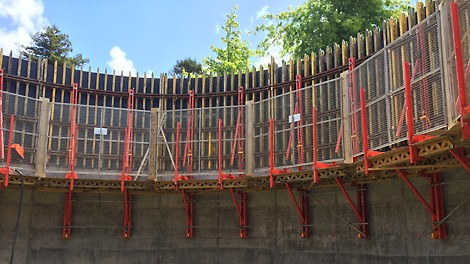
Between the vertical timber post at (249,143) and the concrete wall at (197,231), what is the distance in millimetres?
2849

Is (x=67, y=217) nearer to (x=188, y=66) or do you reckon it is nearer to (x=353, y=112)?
(x=353, y=112)

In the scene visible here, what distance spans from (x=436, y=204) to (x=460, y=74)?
6.38m

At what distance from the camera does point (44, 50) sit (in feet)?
173

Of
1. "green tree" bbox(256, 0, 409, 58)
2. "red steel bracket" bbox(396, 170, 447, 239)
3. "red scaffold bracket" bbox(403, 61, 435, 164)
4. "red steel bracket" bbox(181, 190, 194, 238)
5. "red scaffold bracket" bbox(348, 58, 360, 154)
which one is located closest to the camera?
"red scaffold bracket" bbox(403, 61, 435, 164)

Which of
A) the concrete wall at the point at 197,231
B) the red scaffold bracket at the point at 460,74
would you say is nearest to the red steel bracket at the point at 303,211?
the concrete wall at the point at 197,231

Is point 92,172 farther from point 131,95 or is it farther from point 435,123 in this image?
point 435,123

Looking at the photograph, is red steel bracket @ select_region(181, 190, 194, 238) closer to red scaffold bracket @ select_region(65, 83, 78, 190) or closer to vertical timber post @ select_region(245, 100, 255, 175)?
vertical timber post @ select_region(245, 100, 255, 175)

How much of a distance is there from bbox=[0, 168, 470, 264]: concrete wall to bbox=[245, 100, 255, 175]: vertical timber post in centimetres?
285

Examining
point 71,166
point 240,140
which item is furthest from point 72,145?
point 240,140

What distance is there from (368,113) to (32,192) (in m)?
12.5

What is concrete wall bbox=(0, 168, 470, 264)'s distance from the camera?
15.4 m

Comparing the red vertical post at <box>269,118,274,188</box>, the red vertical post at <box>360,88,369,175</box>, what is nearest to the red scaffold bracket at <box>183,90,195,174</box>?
the red vertical post at <box>269,118,274,188</box>

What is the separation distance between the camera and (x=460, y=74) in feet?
23.7

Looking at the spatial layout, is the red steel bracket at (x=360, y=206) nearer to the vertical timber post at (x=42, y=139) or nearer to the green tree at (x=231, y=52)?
the vertical timber post at (x=42, y=139)
